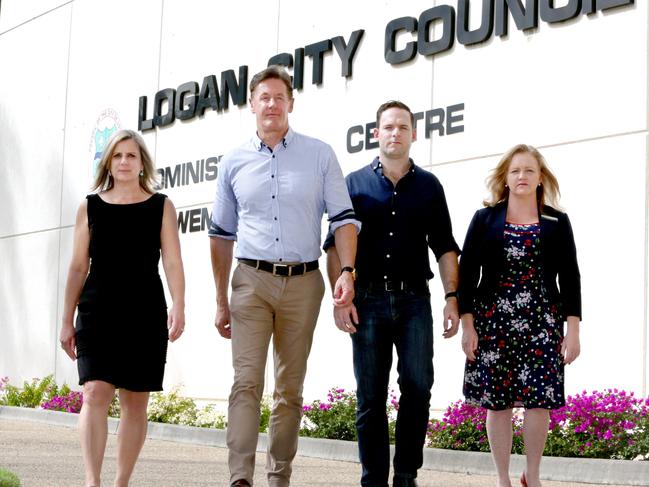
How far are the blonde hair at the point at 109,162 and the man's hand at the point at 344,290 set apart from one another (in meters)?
1.08

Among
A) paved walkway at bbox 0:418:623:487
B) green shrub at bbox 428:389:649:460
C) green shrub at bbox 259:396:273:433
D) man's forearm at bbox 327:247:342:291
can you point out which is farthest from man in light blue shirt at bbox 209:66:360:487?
green shrub at bbox 259:396:273:433

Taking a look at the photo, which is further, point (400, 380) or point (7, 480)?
point (400, 380)

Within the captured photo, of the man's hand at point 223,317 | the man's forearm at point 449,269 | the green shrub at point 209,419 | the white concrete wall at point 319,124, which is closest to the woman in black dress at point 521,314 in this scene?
the man's forearm at point 449,269

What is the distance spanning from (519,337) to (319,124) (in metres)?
8.11

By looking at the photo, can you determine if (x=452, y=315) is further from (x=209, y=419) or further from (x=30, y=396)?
(x=30, y=396)

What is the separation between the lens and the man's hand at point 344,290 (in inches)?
245

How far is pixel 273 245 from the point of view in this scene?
247 inches

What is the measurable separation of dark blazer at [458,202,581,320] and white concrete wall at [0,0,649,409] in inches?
156

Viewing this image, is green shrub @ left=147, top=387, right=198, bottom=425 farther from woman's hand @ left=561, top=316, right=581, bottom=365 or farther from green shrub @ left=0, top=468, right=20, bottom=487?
green shrub @ left=0, top=468, right=20, bottom=487

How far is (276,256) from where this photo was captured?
6270mm

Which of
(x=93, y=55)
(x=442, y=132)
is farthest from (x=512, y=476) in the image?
(x=93, y=55)

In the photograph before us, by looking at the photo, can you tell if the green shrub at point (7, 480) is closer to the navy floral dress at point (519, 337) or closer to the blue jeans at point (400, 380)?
the blue jeans at point (400, 380)

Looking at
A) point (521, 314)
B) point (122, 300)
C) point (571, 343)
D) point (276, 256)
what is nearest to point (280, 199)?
point (276, 256)

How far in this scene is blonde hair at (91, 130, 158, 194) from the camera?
6.25 meters
